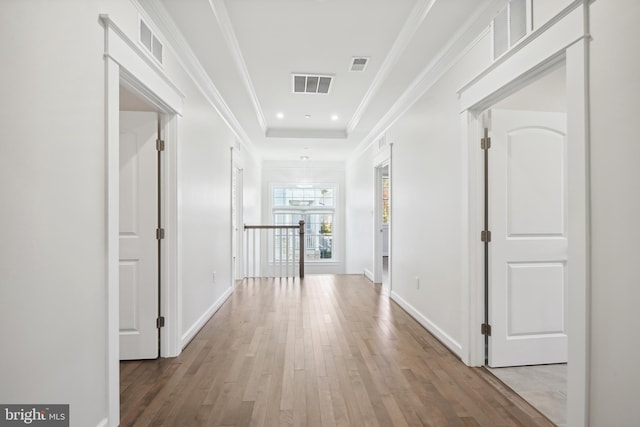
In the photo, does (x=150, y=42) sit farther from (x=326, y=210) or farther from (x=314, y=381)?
(x=326, y=210)

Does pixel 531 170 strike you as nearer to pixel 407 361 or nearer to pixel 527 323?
pixel 527 323

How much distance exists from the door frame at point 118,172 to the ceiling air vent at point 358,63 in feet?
5.65

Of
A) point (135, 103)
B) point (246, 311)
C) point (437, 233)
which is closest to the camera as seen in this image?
point (135, 103)

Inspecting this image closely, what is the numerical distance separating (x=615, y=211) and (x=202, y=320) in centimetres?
346

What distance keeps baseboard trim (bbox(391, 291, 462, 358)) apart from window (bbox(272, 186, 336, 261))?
14.8 ft

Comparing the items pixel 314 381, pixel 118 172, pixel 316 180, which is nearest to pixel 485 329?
pixel 314 381

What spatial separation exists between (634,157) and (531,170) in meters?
1.32

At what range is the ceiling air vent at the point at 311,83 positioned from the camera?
3.79 metres

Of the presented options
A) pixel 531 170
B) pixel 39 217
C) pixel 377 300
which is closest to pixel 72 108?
pixel 39 217

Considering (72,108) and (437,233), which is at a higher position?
(72,108)

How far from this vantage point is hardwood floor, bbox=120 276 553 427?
1934mm

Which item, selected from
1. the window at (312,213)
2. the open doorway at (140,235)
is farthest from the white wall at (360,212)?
the open doorway at (140,235)

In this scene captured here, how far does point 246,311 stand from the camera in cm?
408

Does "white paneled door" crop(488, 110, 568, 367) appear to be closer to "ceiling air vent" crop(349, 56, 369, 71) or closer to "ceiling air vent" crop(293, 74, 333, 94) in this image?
"ceiling air vent" crop(349, 56, 369, 71)
